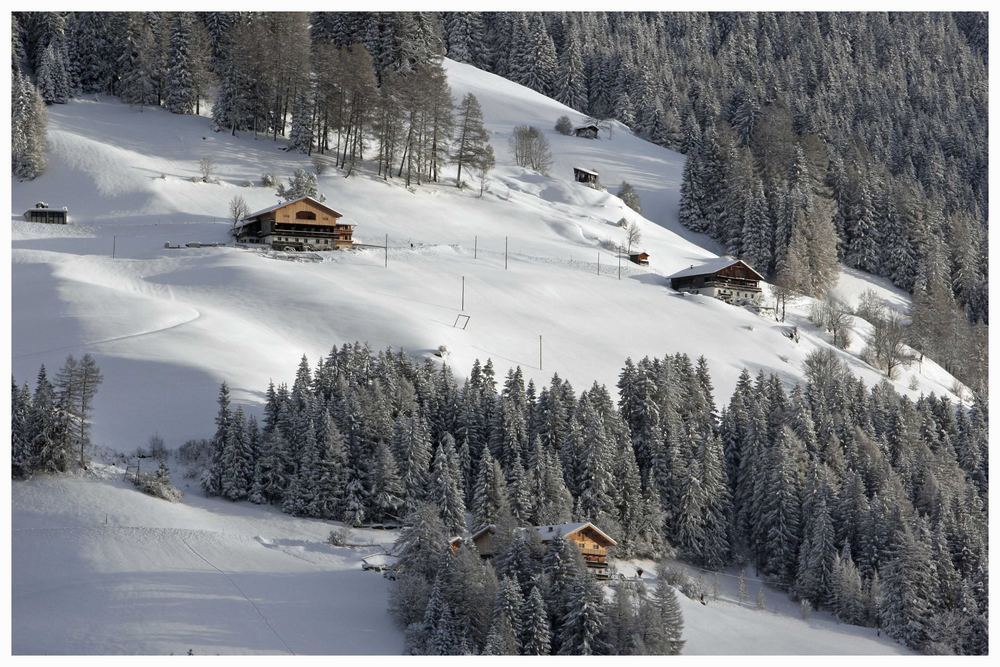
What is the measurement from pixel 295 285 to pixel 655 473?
3052cm

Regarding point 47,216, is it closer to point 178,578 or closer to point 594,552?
point 178,578

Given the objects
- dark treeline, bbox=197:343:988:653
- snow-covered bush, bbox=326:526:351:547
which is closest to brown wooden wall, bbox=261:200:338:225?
dark treeline, bbox=197:343:988:653

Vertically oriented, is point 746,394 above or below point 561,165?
below

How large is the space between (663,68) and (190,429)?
132 m

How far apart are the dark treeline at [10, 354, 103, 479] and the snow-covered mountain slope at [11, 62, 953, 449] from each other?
9.73 feet

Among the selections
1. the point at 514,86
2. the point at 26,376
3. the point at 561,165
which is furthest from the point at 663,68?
the point at 26,376

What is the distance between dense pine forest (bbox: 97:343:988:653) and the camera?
5486cm

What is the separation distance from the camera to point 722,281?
9694 cm

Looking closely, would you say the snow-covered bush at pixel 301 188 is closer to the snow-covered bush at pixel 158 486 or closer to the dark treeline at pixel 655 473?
the dark treeline at pixel 655 473

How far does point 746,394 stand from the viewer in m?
71.8

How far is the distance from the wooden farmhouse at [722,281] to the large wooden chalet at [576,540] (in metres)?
46.0

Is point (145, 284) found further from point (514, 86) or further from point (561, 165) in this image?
point (514, 86)

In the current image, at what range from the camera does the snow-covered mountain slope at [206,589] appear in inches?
1689

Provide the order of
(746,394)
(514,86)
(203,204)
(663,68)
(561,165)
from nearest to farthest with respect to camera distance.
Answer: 1. (746,394)
2. (203,204)
3. (561,165)
4. (514,86)
5. (663,68)
